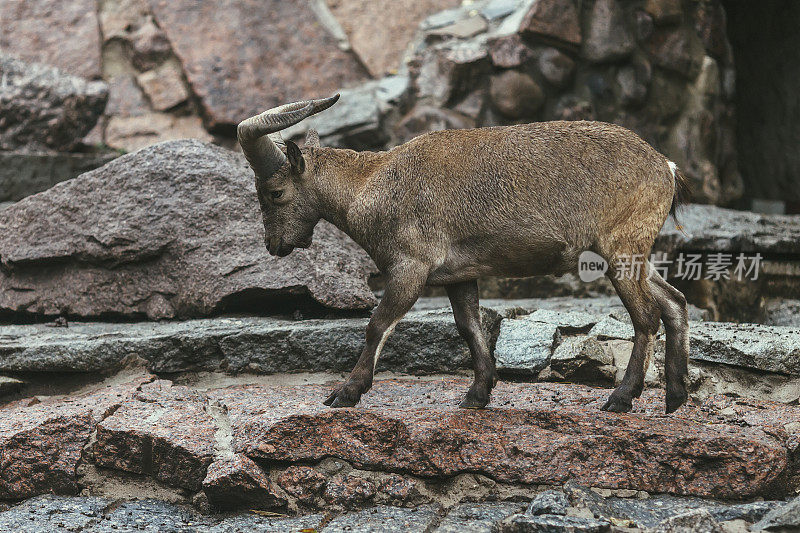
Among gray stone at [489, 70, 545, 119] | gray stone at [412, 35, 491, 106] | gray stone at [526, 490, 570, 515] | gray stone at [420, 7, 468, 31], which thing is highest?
gray stone at [420, 7, 468, 31]

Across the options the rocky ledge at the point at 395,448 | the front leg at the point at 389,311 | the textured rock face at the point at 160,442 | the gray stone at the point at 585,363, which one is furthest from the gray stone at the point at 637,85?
the textured rock face at the point at 160,442

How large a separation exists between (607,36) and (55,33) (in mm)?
5249

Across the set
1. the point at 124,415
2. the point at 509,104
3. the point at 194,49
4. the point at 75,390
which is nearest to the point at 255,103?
the point at 194,49

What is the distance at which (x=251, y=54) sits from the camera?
29.1 feet

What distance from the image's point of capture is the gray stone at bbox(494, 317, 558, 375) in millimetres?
5602

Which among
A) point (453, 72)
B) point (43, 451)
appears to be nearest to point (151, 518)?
point (43, 451)

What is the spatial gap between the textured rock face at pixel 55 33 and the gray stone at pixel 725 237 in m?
5.60

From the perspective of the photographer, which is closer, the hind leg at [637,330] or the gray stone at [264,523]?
the gray stone at [264,523]

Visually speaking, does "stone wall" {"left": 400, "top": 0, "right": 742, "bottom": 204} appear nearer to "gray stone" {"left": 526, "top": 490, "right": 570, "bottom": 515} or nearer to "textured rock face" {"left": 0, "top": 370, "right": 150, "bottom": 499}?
"textured rock face" {"left": 0, "top": 370, "right": 150, "bottom": 499}

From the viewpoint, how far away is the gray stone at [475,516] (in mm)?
4176

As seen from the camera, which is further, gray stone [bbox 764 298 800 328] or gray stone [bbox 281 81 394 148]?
gray stone [bbox 281 81 394 148]

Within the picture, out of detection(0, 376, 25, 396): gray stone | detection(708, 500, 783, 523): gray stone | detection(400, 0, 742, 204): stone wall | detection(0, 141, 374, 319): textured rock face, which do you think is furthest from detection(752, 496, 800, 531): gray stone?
detection(400, 0, 742, 204): stone wall

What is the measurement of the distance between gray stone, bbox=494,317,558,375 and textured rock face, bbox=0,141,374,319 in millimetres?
994

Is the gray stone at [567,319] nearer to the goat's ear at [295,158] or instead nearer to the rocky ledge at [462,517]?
the rocky ledge at [462,517]
